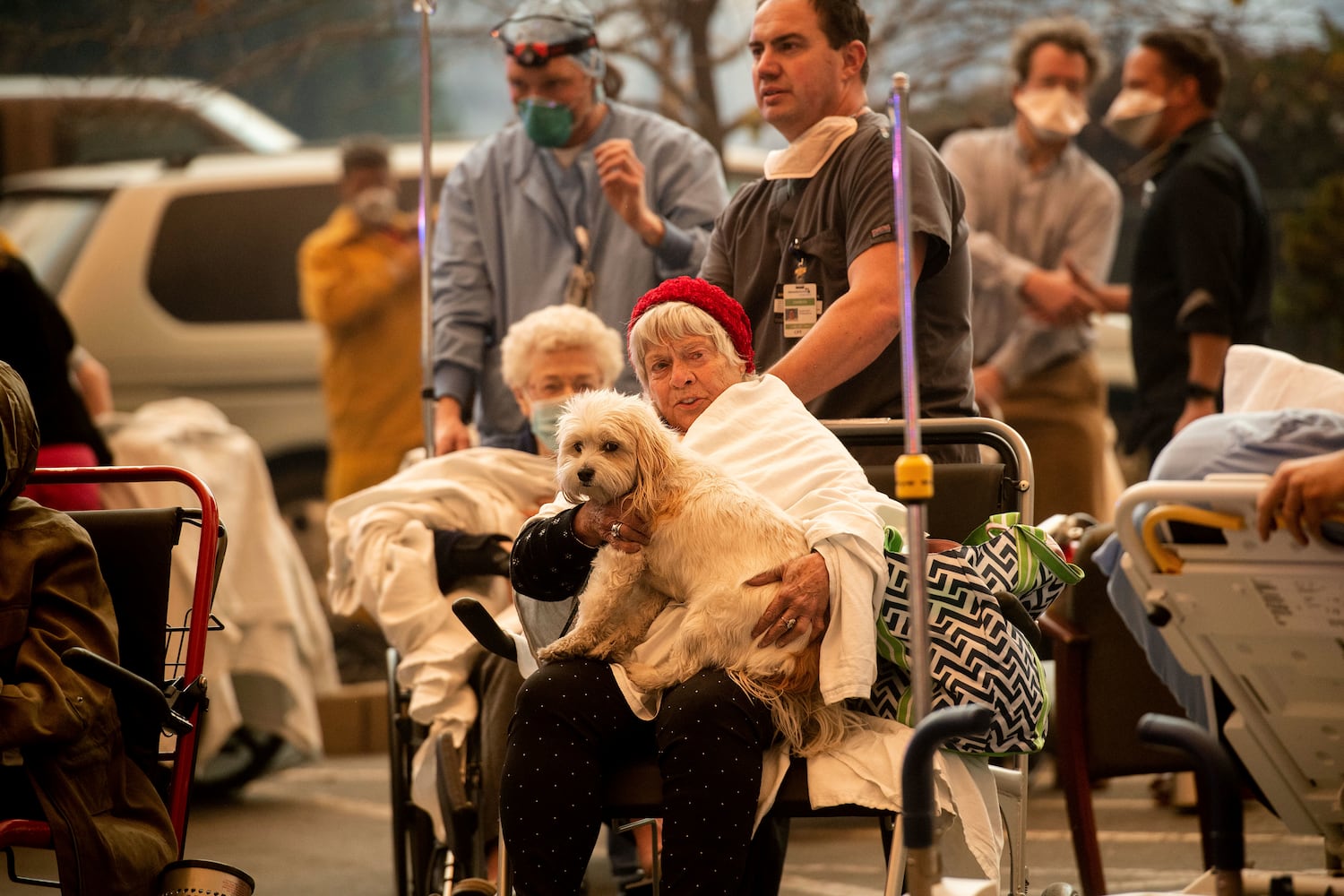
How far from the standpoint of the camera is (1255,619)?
8.26 feet

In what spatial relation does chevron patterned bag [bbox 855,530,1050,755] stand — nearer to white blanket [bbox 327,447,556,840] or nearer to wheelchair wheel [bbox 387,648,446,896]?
white blanket [bbox 327,447,556,840]

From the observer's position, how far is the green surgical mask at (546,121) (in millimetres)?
4254

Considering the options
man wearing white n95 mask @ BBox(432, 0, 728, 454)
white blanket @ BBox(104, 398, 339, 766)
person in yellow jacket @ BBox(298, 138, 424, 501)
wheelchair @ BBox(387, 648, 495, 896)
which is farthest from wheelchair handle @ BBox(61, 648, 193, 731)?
person in yellow jacket @ BBox(298, 138, 424, 501)

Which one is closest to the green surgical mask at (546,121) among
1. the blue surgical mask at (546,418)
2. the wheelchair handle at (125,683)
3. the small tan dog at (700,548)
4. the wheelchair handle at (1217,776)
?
the blue surgical mask at (546,418)

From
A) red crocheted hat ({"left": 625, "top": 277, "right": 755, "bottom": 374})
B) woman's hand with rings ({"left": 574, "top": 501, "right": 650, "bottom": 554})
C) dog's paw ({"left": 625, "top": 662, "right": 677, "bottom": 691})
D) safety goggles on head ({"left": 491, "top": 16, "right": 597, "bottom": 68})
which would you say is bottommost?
dog's paw ({"left": 625, "top": 662, "right": 677, "bottom": 691})

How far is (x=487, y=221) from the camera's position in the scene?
14.6ft

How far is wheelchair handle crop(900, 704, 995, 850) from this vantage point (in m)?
2.19

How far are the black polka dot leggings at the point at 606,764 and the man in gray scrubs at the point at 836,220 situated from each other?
880mm

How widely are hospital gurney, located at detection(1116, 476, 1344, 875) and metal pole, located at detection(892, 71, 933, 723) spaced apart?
321 mm

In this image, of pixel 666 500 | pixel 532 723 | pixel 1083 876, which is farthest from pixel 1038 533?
pixel 1083 876

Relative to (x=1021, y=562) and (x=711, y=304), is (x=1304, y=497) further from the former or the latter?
(x=711, y=304)

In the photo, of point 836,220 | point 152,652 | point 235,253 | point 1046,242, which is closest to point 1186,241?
point 1046,242

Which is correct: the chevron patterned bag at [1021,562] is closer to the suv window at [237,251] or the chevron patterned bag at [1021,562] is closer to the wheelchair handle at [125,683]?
the wheelchair handle at [125,683]

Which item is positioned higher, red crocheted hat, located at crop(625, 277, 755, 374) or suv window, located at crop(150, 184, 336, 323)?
red crocheted hat, located at crop(625, 277, 755, 374)
